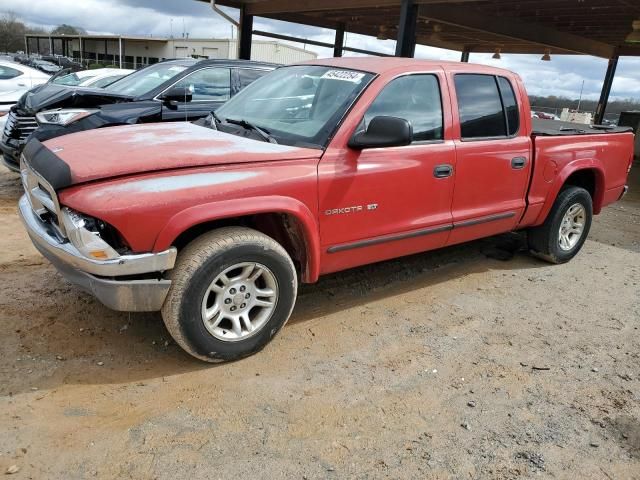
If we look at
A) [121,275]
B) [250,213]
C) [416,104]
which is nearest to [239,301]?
[250,213]

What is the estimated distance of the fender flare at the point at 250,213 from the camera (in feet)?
9.36

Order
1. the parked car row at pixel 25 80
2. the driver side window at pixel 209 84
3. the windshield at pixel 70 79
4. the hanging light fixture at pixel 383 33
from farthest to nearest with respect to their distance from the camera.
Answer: the hanging light fixture at pixel 383 33 < the windshield at pixel 70 79 < the parked car row at pixel 25 80 < the driver side window at pixel 209 84

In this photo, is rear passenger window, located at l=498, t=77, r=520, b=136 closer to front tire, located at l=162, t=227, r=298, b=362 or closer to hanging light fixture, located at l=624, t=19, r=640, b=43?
front tire, located at l=162, t=227, r=298, b=362

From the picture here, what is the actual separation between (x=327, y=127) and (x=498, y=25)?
34.2ft

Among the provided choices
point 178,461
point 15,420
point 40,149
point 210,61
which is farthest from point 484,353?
point 210,61

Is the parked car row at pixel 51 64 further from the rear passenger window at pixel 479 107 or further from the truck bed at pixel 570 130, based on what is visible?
the rear passenger window at pixel 479 107

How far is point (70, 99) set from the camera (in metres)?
6.74

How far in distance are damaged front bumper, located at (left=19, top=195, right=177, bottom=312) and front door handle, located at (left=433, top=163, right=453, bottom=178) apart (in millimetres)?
2078

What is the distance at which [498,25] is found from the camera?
1223 centimetres

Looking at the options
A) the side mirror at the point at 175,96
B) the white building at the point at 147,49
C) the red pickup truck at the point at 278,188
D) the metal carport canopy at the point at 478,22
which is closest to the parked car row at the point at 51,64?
the white building at the point at 147,49

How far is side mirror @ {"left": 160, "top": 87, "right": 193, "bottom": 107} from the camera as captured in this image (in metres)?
6.51

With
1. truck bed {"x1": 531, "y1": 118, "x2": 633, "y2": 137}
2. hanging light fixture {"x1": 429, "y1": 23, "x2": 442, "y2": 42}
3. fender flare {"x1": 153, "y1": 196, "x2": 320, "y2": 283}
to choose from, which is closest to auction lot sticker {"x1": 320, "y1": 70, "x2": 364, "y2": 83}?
fender flare {"x1": 153, "y1": 196, "x2": 320, "y2": 283}

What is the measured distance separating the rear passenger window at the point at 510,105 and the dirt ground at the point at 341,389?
4.79ft

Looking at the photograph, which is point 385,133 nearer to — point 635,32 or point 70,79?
point 70,79
